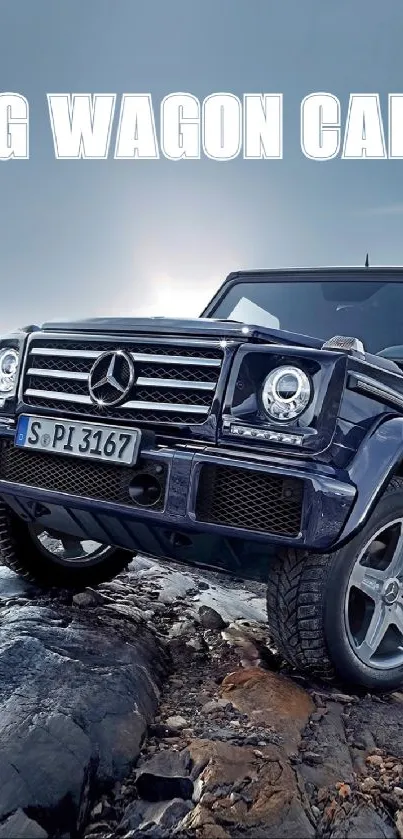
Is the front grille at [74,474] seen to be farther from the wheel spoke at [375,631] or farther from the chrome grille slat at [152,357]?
the wheel spoke at [375,631]

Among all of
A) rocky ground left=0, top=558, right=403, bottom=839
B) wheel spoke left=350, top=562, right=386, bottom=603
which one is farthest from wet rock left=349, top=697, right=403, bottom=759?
wheel spoke left=350, top=562, right=386, bottom=603

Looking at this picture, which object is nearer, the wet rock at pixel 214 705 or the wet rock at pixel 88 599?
the wet rock at pixel 214 705

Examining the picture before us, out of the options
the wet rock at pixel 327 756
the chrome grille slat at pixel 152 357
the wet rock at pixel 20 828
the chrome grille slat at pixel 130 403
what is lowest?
the wet rock at pixel 327 756

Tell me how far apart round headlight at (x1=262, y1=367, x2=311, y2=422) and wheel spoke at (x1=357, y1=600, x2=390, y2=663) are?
84 cm

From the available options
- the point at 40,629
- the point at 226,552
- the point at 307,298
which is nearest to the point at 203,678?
the point at 226,552

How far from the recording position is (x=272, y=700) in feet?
7.64

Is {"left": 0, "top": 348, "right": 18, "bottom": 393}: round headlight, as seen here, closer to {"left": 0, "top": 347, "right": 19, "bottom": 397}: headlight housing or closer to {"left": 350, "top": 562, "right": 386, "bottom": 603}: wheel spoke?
{"left": 0, "top": 347, "right": 19, "bottom": 397}: headlight housing

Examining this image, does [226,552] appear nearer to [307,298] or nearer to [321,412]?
[321,412]

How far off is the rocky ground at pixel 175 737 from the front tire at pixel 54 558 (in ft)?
0.83

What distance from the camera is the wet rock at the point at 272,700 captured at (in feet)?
7.16

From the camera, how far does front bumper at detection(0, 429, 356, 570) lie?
2.15 metres

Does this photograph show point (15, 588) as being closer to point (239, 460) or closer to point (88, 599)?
point (88, 599)

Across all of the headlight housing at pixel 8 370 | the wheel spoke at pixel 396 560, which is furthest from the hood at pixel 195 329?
the wheel spoke at pixel 396 560

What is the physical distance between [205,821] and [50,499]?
1.31m
